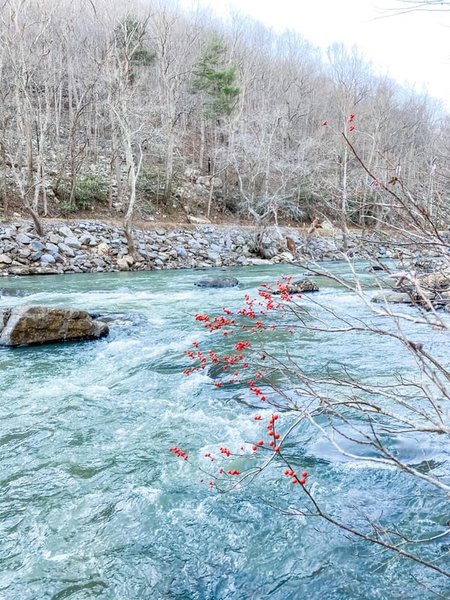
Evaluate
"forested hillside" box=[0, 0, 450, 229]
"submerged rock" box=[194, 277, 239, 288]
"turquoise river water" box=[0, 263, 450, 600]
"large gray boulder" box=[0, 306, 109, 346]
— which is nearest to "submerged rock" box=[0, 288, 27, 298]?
"large gray boulder" box=[0, 306, 109, 346]

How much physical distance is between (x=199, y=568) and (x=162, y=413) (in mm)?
2329

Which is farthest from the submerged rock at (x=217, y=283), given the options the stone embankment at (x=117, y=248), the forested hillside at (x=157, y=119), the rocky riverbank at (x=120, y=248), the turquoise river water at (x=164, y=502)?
the turquoise river water at (x=164, y=502)

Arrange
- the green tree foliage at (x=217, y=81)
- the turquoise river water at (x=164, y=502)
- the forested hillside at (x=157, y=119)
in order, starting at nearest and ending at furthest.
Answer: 1. the turquoise river water at (x=164, y=502)
2. the forested hillside at (x=157, y=119)
3. the green tree foliage at (x=217, y=81)

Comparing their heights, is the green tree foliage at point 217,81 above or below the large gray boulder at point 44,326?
above

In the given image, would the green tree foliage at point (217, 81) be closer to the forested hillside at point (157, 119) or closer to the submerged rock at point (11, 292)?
the forested hillside at point (157, 119)

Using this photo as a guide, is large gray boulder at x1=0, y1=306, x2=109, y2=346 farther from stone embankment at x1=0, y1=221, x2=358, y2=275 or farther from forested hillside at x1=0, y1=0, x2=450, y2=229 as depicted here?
forested hillside at x1=0, y1=0, x2=450, y2=229

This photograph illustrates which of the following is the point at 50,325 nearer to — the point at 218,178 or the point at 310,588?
the point at 310,588

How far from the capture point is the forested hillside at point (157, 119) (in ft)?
65.5

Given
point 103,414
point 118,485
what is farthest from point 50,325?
point 118,485

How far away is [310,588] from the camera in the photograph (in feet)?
9.13

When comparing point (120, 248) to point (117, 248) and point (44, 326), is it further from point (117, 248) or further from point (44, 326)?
point (44, 326)

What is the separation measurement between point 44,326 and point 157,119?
24528 millimetres

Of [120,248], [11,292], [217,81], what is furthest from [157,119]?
[11,292]

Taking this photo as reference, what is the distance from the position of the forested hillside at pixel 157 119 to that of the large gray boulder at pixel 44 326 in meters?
10.6
